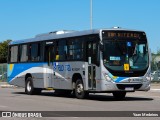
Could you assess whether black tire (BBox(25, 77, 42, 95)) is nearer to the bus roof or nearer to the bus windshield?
the bus roof

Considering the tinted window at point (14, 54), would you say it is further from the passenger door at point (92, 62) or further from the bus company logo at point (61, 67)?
the passenger door at point (92, 62)

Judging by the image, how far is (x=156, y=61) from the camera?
41781 millimetres

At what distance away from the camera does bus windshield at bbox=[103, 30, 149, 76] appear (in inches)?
819

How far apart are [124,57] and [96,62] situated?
4.29ft

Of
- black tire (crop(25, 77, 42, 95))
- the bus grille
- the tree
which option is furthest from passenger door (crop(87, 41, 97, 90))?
the tree

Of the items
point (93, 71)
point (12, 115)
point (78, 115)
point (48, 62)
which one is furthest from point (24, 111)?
point (48, 62)

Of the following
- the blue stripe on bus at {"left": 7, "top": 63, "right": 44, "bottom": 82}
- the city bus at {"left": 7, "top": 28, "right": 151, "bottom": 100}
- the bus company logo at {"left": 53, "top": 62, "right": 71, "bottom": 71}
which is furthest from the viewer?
the blue stripe on bus at {"left": 7, "top": 63, "right": 44, "bottom": 82}

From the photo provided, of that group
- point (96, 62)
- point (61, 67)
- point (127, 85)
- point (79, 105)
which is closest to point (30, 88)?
point (61, 67)

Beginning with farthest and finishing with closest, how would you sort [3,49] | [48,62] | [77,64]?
[3,49]
[48,62]
[77,64]

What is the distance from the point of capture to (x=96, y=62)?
69.1 feet

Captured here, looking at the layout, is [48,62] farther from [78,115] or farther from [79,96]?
[78,115]

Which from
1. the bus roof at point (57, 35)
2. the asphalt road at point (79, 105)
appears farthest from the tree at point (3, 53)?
the asphalt road at point (79, 105)

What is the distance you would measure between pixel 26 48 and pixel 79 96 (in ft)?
22.0

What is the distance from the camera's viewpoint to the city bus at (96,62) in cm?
2080
